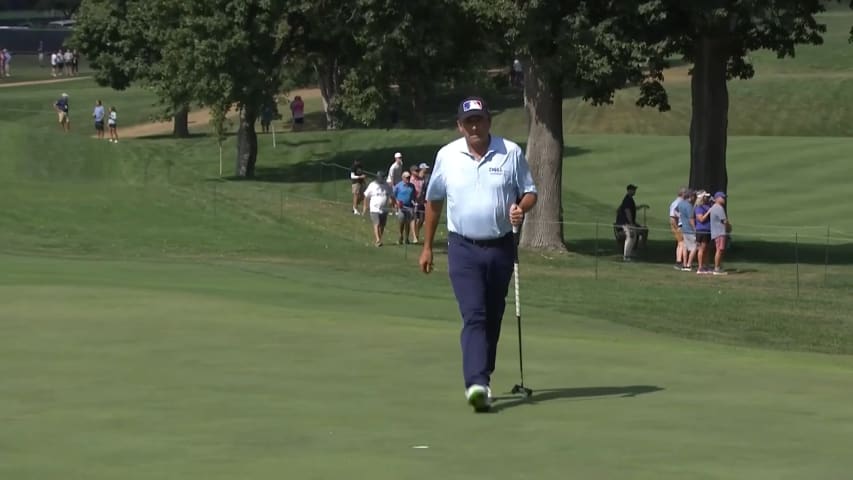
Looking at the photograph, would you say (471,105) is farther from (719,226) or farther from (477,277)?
(719,226)

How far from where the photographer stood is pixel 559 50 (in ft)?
123

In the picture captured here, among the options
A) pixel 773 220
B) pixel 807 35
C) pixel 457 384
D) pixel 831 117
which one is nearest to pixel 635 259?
pixel 807 35

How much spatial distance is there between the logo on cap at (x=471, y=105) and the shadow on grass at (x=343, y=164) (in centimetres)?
4691

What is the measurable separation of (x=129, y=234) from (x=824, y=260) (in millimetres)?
16425

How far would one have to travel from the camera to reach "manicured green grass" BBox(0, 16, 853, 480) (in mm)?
8758

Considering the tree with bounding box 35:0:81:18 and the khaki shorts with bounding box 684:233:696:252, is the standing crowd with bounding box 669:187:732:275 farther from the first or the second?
the tree with bounding box 35:0:81:18

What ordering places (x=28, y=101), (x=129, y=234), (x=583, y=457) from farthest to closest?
(x=28, y=101) → (x=129, y=234) → (x=583, y=457)

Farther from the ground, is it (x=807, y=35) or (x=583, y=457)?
(x=807, y=35)

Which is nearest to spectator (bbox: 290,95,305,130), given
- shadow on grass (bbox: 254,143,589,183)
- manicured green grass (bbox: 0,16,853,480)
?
shadow on grass (bbox: 254,143,589,183)

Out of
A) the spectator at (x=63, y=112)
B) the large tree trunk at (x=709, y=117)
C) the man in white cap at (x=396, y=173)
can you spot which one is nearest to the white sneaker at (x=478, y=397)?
the large tree trunk at (x=709, y=117)

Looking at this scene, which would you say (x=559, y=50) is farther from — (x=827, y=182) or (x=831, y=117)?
(x=831, y=117)

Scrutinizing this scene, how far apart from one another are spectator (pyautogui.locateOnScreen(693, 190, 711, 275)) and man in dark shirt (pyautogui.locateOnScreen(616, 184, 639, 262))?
77.0 inches

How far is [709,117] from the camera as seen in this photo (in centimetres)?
4191

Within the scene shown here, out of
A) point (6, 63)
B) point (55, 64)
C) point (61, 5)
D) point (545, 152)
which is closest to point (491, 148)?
point (545, 152)
